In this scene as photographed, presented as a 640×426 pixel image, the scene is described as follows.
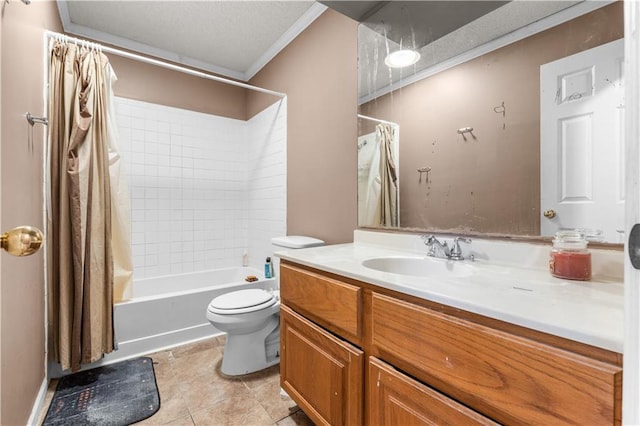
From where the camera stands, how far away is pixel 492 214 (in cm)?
119

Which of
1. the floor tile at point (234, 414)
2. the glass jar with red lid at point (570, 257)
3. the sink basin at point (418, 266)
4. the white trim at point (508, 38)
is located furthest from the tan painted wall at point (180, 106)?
the glass jar with red lid at point (570, 257)

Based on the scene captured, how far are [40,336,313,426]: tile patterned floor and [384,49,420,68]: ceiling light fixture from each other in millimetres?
1866

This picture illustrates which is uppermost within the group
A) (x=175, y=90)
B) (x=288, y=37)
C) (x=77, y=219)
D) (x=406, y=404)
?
(x=288, y=37)

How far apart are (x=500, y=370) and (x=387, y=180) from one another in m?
1.13

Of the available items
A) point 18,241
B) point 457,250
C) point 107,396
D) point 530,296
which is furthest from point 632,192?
point 107,396

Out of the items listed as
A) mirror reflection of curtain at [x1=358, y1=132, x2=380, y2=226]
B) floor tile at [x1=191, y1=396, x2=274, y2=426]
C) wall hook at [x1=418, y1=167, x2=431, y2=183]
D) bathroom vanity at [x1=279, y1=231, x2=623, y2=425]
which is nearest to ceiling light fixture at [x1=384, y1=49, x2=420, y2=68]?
mirror reflection of curtain at [x1=358, y1=132, x2=380, y2=226]

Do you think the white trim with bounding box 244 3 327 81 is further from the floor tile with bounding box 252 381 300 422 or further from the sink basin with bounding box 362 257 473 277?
the floor tile with bounding box 252 381 300 422

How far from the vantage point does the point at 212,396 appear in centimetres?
158

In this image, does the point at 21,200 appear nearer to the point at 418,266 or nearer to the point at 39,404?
the point at 39,404

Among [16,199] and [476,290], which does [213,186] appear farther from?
[476,290]

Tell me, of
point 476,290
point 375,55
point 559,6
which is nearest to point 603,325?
point 476,290

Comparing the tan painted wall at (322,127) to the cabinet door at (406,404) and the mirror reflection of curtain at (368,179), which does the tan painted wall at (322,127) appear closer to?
the mirror reflection of curtain at (368,179)

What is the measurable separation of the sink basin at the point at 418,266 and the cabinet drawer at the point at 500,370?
0.41 meters

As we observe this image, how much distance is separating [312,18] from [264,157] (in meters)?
1.21
